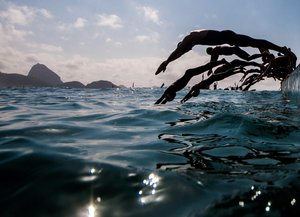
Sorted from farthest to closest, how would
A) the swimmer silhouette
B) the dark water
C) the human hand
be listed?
the human hand, the swimmer silhouette, the dark water

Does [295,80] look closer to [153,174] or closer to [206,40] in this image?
[206,40]

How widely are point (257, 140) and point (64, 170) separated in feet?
7.37

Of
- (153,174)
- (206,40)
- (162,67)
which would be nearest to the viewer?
(153,174)

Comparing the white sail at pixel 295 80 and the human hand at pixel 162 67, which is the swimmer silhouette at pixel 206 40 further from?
the white sail at pixel 295 80

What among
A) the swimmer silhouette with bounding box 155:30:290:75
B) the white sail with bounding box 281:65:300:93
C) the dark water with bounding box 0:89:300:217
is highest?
the swimmer silhouette with bounding box 155:30:290:75

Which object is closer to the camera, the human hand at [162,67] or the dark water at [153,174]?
the dark water at [153,174]

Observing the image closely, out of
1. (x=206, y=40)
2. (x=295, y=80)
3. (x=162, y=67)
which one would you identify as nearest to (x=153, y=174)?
(x=206, y=40)

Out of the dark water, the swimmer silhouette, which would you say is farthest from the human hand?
the dark water

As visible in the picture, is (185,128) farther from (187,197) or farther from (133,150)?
(187,197)

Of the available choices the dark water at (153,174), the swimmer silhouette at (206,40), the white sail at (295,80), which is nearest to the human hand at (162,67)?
the swimmer silhouette at (206,40)

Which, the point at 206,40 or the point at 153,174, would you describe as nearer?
the point at 153,174

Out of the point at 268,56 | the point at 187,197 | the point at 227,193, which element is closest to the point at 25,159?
the point at 187,197

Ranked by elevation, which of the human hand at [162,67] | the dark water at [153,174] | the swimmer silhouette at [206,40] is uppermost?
the swimmer silhouette at [206,40]

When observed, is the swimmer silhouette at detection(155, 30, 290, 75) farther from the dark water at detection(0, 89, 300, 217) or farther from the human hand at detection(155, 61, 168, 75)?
the dark water at detection(0, 89, 300, 217)
